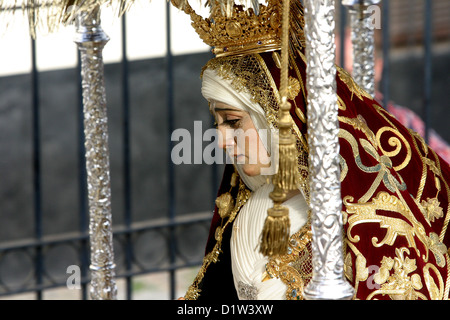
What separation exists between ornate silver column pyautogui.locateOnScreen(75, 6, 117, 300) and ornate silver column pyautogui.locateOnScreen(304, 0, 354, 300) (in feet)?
2.81

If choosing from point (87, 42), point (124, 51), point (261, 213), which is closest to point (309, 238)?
point (261, 213)

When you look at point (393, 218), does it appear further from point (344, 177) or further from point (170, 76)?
point (170, 76)

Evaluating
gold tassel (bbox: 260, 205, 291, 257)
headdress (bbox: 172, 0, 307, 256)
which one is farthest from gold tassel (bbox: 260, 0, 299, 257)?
headdress (bbox: 172, 0, 307, 256)

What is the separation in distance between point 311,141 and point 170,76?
79.7 inches

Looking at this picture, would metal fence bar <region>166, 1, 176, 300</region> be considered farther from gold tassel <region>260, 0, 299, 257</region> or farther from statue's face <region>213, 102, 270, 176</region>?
gold tassel <region>260, 0, 299, 257</region>

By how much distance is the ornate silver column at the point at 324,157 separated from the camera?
71.1 inches

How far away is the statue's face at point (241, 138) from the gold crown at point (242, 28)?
0.16 m

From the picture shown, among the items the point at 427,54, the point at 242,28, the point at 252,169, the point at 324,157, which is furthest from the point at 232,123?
the point at 427,54

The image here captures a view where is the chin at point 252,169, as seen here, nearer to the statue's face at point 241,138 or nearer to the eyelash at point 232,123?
the statue's face at point 241,138

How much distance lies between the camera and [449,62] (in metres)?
6.46

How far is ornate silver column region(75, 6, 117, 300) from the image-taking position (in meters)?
2.46

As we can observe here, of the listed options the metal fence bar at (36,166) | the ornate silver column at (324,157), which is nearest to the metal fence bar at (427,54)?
the metal fence bar at (36,166)

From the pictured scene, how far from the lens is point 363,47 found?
287cm

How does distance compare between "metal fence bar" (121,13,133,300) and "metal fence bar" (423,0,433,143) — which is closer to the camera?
"metal fence bar" (121,13,133,300)
